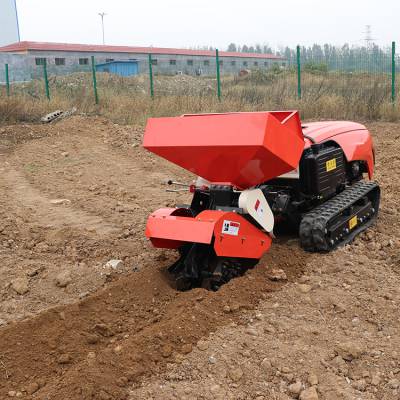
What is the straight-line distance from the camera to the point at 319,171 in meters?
5.18

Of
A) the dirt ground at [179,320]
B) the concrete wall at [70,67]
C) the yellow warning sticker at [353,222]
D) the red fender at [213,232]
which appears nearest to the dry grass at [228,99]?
the concrete wall at [70,67]

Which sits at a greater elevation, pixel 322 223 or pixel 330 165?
pixel 330 165

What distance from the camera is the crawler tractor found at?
13.9 feet

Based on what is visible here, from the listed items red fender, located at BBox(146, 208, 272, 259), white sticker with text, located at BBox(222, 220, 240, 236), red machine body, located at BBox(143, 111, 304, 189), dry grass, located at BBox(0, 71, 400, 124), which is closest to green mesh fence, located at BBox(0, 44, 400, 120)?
dry grass, located at BBox(0, 71, 400, 124)

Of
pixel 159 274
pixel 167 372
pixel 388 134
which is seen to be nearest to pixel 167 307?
pixel 159 274

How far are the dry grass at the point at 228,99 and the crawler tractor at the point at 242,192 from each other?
9.18m

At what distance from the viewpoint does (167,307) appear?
173 inches

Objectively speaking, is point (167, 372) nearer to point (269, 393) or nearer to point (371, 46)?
point (269, 393)

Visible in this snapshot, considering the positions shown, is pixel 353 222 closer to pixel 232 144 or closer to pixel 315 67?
pixel 232 144

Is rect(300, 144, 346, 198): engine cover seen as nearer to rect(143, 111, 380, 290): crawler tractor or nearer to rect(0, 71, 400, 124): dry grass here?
rect(143, 111, 380, 290): crawler tractor

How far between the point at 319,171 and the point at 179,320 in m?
2.12

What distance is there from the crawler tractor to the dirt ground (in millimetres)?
236

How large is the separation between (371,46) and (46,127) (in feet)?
31.9

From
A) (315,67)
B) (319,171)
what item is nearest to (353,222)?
(319,171)
